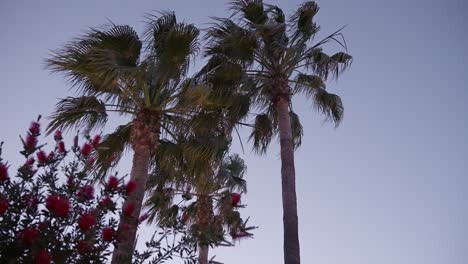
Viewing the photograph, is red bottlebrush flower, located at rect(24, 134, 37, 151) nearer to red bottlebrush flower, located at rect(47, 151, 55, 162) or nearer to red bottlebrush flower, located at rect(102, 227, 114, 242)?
red bottlebrush flower, located at rect(47, 151, 55, 162)

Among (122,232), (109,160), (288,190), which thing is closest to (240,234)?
(122,232)

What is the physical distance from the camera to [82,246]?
4188mm

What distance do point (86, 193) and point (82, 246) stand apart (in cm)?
76

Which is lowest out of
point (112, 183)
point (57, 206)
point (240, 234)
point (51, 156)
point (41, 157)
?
point (57, 206)

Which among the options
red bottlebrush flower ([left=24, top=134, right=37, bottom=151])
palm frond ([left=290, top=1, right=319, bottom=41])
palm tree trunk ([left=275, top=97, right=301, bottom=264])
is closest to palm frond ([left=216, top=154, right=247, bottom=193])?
palm tree trunk ([left=275, top=97, right=301, bottom=264])

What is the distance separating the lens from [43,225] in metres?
4.28

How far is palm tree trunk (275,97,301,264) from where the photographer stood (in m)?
9.12

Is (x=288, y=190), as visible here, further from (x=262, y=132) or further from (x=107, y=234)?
(x=107, y=234)

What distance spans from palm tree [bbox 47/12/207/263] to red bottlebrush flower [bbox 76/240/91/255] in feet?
13.1

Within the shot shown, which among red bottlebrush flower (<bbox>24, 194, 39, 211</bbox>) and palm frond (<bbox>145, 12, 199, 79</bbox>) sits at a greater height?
palm frond (<bbox>145, 12, 199, 79</bbox>)

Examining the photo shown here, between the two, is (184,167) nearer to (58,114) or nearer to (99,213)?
(58,114)

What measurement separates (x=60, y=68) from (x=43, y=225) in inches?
212

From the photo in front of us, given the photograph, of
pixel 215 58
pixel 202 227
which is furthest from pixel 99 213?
pixel 215 58

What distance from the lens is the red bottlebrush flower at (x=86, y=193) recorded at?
478 centimetres
